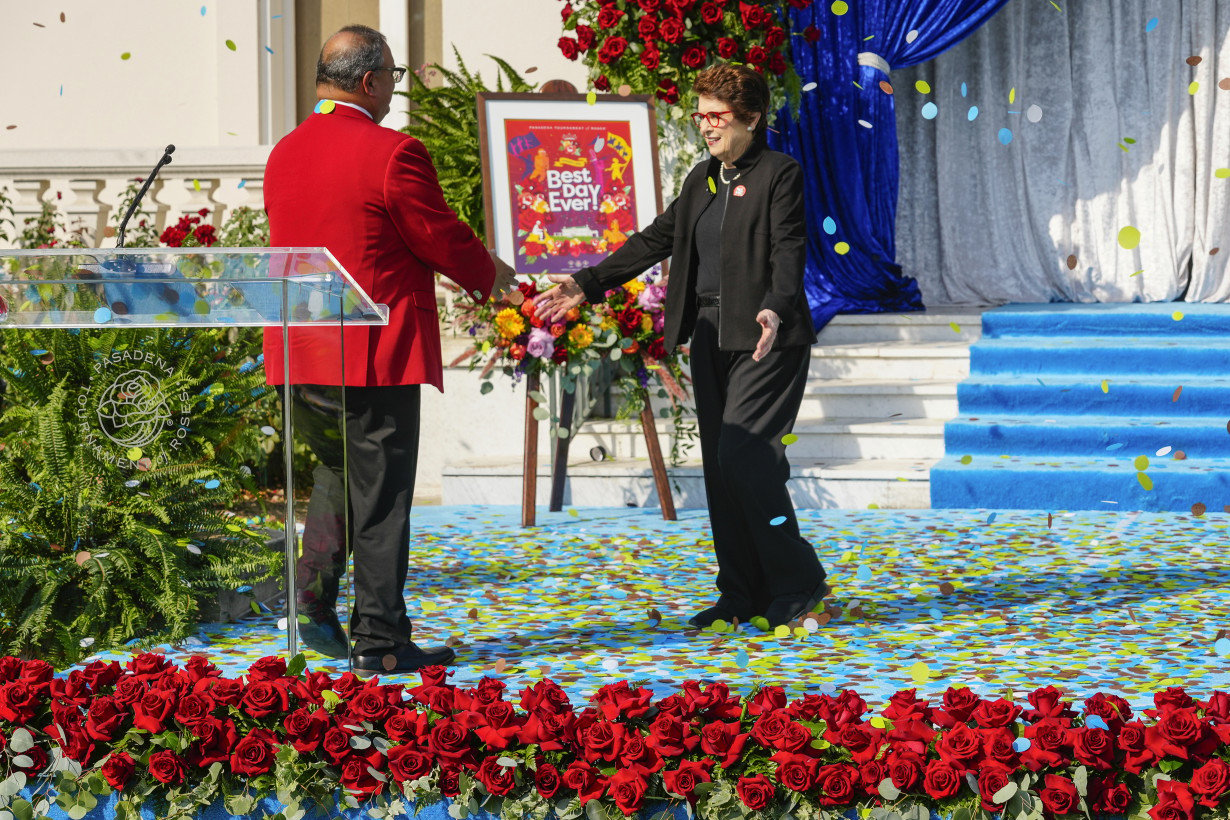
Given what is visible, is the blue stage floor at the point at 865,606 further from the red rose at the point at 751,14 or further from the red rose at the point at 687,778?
the red rose at the point at 751,14

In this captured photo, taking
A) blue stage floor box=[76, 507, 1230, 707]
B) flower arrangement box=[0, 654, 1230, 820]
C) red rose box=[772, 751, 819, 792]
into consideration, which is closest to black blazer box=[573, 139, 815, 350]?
blue stage floor box=[76, 507, 1230, 707]

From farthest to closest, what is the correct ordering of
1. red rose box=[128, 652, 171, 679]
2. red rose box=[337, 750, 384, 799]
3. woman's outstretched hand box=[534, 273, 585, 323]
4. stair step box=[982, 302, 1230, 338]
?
stair step box=[982, 302, 1230, 338] < woman's outstretched hand box=[534, 273, 585, 323] < red rose box=[128, 652, 171, 679] < red rose box=[337, 750, 384, 799]

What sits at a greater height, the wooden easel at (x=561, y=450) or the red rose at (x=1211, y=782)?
the wooden easel at (x=561, y=450)

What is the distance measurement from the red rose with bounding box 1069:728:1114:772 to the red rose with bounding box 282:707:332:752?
4.41ft

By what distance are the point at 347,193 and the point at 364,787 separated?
5.16ft

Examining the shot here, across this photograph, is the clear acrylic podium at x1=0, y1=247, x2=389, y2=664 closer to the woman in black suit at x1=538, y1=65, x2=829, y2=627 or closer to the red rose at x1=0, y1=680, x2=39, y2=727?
the red rose at x1=0, y1=680, x2=39, y2=727

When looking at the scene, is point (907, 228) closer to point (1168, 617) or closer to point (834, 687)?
point (1168, 617)

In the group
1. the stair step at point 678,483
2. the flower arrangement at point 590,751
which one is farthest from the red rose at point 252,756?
the stair step at point 678,483

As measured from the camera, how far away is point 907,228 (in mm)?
9320

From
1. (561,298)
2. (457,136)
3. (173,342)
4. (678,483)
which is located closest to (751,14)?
(457,136)

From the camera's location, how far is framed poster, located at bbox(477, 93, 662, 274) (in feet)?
20.7

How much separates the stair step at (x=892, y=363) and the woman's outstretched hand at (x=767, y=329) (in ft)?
11.0

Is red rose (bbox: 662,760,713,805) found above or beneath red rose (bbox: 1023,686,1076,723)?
beneath

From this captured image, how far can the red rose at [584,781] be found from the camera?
2.80 metres
